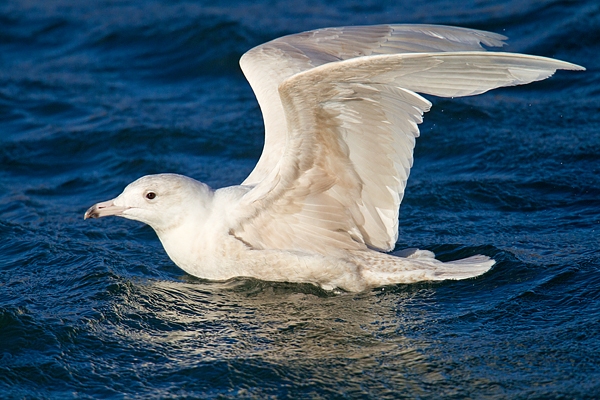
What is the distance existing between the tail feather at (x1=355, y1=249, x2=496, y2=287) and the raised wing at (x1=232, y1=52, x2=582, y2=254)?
0.51 feet

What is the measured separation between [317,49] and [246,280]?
2.24 m

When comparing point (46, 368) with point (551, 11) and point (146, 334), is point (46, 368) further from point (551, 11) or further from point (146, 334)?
point (551, 11)

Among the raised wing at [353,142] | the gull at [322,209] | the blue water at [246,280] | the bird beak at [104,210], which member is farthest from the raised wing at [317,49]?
the blue water at [246,280]

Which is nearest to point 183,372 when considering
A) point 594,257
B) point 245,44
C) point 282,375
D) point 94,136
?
point 282,375

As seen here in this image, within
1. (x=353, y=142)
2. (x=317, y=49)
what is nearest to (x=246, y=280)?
(x=353, y=142)

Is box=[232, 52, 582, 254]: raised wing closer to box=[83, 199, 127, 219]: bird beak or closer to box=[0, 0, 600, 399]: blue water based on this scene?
box=[0, 0, 600, 399]: blue water

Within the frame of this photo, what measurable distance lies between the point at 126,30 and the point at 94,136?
3.55 metres

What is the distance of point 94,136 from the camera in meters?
9.99

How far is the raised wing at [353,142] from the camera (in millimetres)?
4961

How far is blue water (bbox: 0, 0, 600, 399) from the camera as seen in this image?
16.7 ft

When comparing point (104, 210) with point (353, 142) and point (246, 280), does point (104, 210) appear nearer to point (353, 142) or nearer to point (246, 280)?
point (246, 280)

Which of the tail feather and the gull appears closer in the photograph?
the gull

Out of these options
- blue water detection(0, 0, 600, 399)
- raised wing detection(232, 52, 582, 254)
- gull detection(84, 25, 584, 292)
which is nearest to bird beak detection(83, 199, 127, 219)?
gull detection(84, 25, 584, 292)

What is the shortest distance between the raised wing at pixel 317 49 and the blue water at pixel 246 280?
1.25 metres
